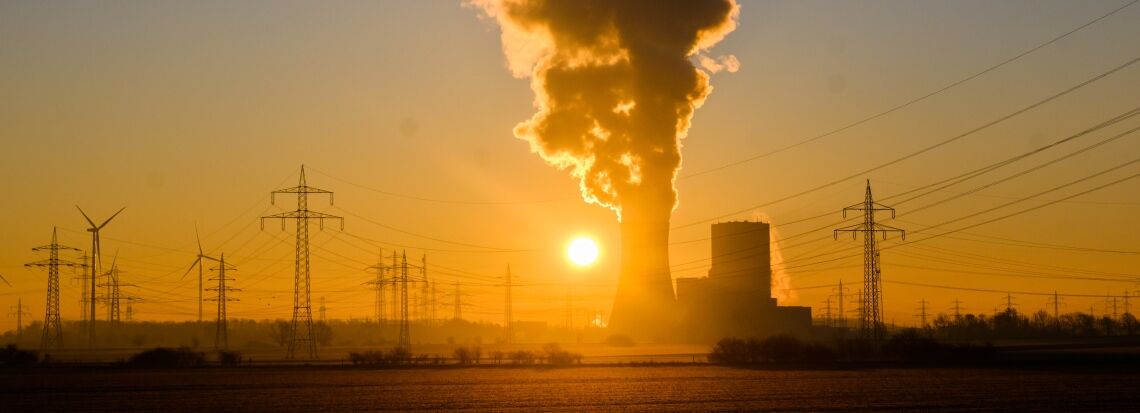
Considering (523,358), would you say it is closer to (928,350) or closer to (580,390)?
(928,350)

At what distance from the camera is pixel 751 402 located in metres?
50.5

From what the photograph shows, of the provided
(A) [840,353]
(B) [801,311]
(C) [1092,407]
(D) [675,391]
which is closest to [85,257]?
(B) [801,311]

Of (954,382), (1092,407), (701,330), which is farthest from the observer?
(701,330)

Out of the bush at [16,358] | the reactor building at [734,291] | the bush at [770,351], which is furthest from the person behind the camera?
the reactor building at [734,291]

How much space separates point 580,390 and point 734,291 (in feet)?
293

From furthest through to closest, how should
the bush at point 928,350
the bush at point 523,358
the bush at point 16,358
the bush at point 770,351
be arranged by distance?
the bush at point 16,358, the bush at point 770,351, the bush at point 523,358, the bush at point 928,350

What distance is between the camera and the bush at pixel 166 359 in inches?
3735

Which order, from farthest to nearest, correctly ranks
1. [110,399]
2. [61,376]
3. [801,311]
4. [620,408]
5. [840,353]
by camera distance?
[801,311]
[840,353]
[61,376]
[110,399]
[620,408]

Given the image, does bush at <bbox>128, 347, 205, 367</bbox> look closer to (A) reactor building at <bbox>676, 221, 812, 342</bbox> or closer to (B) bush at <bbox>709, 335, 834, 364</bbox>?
(B) bush at <bbox>709, 335, 834, 364</bbox>

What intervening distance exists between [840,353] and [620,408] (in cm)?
5190

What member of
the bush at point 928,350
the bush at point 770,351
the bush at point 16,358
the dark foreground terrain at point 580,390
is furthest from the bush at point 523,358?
the bush at point 16,358

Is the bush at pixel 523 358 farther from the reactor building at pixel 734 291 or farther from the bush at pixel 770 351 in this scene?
the reactor building at pixel 734 291

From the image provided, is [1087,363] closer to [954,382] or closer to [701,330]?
[954,382]

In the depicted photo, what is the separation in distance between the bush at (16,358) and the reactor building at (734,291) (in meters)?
74.6
